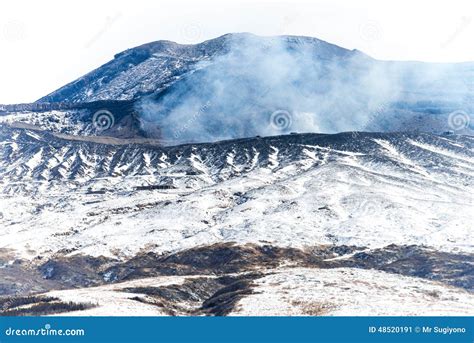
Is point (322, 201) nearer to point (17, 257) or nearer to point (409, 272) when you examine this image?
point (409, 272)

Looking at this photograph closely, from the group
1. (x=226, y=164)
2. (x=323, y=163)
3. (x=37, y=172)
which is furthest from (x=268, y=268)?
(x=37, y=172)

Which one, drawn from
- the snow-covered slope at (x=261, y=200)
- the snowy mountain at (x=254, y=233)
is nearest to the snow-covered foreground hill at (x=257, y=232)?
the snowy mountain at (x=254, y=233)

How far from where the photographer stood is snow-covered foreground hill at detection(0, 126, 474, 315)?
7275 cm

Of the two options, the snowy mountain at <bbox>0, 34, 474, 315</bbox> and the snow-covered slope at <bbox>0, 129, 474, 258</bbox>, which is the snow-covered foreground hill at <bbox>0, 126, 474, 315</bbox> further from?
→ the snow-covered slope at <bbox>0, 129, 474, 258</bbox>

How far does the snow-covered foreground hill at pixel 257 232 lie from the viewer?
72.8m

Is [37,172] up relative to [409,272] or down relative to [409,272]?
up

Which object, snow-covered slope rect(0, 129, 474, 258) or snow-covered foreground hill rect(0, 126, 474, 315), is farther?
snow-covered slope rect(0, 129, 474, 258)

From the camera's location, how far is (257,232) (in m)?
115

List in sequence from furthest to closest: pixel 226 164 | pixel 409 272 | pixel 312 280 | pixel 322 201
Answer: pixel 226 164 < pixel 322 201 < pixel 409 272 < pixel 312 280

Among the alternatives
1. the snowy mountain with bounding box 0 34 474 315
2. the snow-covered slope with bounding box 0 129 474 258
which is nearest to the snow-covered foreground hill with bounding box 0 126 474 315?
the snowy mountain with bounding box 0 34 474 315

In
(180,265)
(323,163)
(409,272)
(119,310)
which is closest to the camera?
(119,310)

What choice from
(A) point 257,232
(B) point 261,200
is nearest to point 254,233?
(A) point 257,232

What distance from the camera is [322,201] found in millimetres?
135500

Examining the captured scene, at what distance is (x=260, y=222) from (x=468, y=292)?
155 ft
